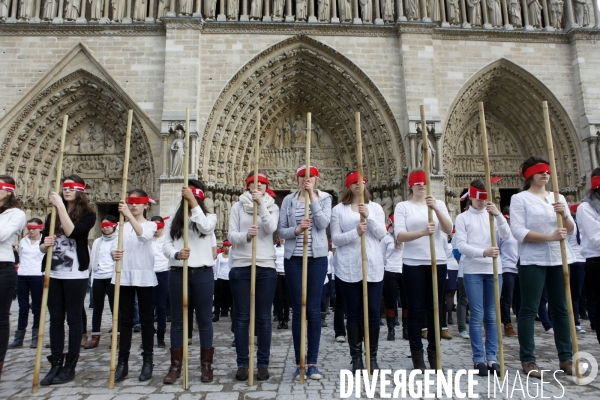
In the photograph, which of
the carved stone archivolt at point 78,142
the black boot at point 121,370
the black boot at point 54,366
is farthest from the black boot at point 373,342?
the carved stone archivolt at point 78,142

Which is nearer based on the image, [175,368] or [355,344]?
[175,368]

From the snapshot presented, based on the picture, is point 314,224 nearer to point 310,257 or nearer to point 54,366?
point 310,257

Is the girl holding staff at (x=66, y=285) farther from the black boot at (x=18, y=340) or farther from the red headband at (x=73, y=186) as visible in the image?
the black boot at (x=18, y=340)

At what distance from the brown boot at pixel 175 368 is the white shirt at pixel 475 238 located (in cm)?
277

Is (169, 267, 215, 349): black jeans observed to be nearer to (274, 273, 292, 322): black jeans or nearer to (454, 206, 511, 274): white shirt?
(454, 206, 511, 274): white shirt

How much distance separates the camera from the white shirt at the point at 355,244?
422cm

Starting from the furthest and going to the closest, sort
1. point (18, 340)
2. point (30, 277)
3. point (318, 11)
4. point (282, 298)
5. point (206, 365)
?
point (318, 11), point (282, 298), point (30, 277), point (18, 340), point (206, 365)

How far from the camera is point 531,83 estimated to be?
14.6 meters

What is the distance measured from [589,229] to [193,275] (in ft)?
11.9

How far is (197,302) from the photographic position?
4.07 meters

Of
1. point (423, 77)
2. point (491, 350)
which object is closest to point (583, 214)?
point (491, 350)

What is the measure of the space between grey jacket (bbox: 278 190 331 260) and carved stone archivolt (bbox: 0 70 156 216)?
403 inches

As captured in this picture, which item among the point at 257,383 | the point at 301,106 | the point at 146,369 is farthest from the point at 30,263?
the point at 301,106

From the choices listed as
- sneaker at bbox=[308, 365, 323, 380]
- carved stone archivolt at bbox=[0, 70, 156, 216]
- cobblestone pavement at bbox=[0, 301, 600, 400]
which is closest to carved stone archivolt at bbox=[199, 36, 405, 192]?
carved stone archivolt at bbox=[0, 70, 156, 216]
